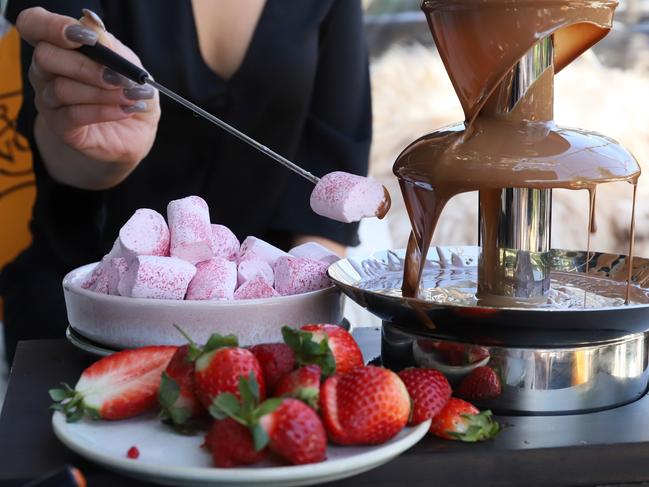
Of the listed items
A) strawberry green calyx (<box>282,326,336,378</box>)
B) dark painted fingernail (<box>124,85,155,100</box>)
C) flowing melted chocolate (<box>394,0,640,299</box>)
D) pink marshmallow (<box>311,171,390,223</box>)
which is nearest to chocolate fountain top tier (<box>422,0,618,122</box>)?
flowing melted chocolate (<box>394,0,640,299</box>)

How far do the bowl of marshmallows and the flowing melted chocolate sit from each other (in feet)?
0.41

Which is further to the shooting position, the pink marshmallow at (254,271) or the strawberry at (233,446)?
the pink marshmallow at (254,271)

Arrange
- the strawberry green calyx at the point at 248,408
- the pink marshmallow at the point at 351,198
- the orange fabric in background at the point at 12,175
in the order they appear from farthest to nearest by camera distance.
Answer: the orange fabric in background at the point at 12,175 < the pink marshmallow at the point at 351,198 < the strawberry green calyx at the point at 248,408

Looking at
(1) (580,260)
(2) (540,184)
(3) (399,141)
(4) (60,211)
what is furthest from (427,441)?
(3) (399,141)

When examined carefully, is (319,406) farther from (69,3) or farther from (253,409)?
(69,3)

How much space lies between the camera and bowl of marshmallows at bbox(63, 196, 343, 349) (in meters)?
0.81

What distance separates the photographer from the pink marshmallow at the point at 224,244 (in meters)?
0.95

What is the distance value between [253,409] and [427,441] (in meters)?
0.17

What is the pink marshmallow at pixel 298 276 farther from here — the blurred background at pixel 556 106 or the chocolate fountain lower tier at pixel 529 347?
the blurred background at pixel 556 106

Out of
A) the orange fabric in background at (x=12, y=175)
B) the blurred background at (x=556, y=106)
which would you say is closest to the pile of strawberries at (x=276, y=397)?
the orange fabric in background at (x=12, y=175)

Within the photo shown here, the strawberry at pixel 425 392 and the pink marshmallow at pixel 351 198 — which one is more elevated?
the pink marshmallow at pixel 351 198

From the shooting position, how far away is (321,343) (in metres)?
0.66

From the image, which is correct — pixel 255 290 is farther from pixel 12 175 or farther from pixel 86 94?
pixel 12 175

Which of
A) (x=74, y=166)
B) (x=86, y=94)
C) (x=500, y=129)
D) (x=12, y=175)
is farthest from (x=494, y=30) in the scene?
(x=12, y=175)
